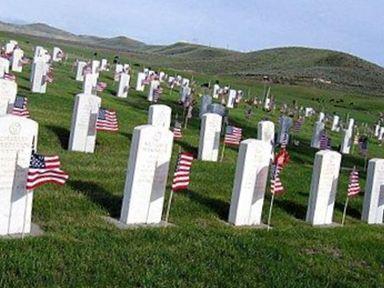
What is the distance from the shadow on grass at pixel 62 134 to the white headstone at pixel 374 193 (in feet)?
25.2

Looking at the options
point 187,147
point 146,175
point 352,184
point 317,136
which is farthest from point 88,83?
point 146,175

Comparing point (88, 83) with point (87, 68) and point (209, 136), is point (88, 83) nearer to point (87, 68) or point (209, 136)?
point (87, 68)

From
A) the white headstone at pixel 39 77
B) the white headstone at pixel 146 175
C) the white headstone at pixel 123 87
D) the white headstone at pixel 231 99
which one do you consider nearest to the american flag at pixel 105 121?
the white headstone at pixel 146 175

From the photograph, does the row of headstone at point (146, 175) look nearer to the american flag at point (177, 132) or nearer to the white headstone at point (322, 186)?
the white headstone at point (322, 186)

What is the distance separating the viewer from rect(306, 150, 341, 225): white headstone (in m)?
13.7

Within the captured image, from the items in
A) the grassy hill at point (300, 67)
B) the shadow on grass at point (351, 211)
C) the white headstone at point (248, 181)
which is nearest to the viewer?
the white headstone at point (248, 181)

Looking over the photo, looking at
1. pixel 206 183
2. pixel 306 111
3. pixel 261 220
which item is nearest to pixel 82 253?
pixel 261 220

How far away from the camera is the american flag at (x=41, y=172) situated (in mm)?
9352

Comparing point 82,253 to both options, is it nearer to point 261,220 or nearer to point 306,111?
point 261,220

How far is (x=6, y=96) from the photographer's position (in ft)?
53.1

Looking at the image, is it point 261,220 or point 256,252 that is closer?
point 256,252

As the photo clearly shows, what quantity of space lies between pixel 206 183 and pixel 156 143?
467 centimetres

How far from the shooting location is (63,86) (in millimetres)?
31438

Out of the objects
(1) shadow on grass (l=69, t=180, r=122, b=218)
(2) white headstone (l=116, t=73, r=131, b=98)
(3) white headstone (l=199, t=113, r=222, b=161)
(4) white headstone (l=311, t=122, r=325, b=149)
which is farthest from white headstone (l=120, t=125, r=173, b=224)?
(2) white headstone (l=116, t=73, r=131, b=98)
